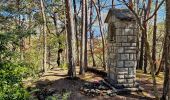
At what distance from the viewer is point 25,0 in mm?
24641

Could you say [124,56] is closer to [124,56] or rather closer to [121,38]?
[124,56]

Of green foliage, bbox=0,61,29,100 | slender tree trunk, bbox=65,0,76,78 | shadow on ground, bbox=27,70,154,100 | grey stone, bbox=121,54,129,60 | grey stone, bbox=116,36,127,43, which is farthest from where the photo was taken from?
slender tree trunk, bbox=65,0,76,78

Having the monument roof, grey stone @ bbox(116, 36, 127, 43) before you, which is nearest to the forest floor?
grey stone @ bbox(116, 36, 127, 43)

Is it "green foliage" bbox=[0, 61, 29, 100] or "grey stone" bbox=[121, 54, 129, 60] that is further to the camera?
"grey stone" bbox=[121, 54, 129, 60]

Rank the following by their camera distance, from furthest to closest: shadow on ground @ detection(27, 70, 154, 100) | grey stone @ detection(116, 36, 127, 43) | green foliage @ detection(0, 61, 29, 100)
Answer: grey stone @ detection(116, 36, 127, 43), shadow on ground @ detection(27, 70, 154, 100), green foliage @ detection(0, 61, 29, 100)

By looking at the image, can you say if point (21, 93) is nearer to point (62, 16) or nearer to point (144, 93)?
point (144, 93)

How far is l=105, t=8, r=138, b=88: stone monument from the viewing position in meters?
13.4

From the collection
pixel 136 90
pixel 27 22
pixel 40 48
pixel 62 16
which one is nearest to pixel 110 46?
pixel 136 90

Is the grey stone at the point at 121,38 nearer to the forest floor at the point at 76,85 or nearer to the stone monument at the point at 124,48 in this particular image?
the stone monument at the point at 124,48

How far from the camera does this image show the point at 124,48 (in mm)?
13477

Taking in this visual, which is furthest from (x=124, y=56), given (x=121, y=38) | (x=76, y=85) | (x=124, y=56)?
(x=76, y=85)

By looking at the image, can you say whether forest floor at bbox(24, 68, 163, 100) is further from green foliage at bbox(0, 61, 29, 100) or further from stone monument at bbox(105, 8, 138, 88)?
green foliage at bbox(0, 61, 29, 100)

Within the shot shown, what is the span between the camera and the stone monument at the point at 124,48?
44.0 feet

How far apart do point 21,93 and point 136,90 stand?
7.52 meters
